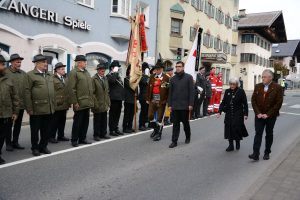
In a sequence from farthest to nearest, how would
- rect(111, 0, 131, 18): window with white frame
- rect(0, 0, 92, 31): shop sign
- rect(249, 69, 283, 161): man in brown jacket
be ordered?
rect(111, 0, 131, 18): window with white frame → rect(0, 0, 92, 31): shop sign → rect(249, 69, 283, 161): man in brown jacket

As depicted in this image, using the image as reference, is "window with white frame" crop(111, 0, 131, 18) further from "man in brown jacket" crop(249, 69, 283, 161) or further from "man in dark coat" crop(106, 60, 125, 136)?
"man in brown jacket" crop(249, 69, 283, 161)

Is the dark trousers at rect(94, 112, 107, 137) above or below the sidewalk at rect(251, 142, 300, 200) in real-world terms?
above

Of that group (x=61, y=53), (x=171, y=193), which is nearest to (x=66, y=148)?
(x=171, y=193)

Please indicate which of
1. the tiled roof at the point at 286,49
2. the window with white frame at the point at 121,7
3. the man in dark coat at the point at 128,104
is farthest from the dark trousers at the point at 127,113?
the tiled roof at the point at 286,49

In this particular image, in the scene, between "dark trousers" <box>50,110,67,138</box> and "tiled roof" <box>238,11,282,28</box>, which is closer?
"dark trousers" <box>50,110,67,138</box>

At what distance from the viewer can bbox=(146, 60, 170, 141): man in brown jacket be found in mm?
9586

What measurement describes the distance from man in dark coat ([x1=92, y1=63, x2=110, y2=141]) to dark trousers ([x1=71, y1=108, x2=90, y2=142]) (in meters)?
0.45

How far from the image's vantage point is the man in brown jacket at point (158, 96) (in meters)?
9.59

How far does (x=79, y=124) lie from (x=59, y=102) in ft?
2.69

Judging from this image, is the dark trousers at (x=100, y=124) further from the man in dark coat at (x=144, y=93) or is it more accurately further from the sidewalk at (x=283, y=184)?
the sidewalk at (x=283, y=184)

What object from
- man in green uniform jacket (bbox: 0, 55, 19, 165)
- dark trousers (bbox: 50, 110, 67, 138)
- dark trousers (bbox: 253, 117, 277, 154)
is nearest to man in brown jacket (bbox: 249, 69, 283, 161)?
dark trousers (bbox: 253, 117, 277, 154)

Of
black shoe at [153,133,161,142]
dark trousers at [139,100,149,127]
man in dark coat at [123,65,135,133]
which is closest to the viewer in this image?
black shoe at [153,133,161,142]

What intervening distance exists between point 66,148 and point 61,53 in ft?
35.5

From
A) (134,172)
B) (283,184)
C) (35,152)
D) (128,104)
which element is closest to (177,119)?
(128,104)
